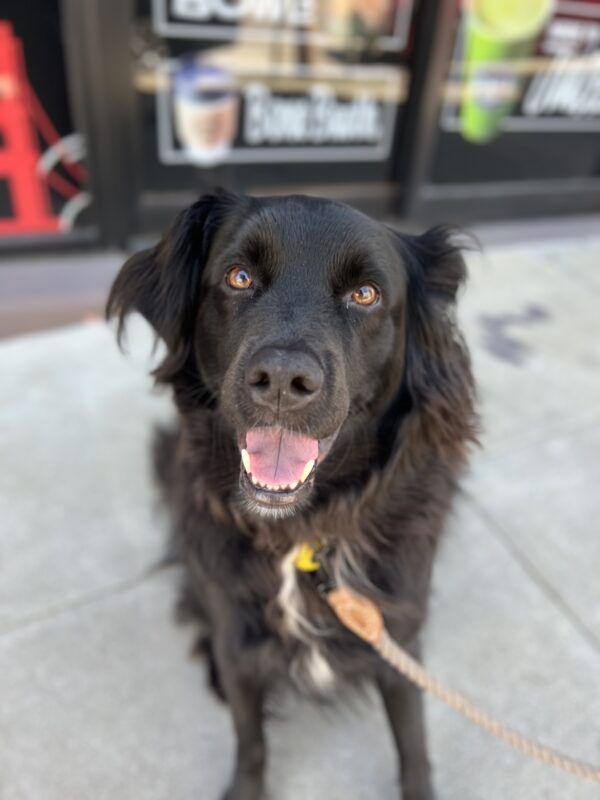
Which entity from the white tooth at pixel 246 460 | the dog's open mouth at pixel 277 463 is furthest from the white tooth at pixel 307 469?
the white tooth at pixel 246 460

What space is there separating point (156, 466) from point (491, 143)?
3.74 meters

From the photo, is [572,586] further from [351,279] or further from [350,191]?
[350,191]

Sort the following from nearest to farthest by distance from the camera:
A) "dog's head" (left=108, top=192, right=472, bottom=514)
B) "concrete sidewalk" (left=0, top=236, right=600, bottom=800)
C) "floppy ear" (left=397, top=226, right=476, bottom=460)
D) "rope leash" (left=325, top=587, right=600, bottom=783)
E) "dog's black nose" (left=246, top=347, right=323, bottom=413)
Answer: "dog's black nose" (left=246, top=347, right=323, bottom=413) → "dog's head" (left=108, top=192, right=472, bottom=514) → "rope leash" (left=325, top=587, right=600, bottom=783) → "floppy ear" (left=397, top=226, right=476, bottom=460) → "concrete sidewalk" (left=0, top=236, right=600, bottom=800)

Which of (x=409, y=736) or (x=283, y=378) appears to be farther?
(x=409, y=736)

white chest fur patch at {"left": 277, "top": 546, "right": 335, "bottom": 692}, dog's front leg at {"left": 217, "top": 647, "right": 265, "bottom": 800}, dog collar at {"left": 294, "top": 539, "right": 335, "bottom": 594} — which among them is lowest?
dog's front leg at {"left": 217, "top": 647, "right": 265, "bottom": 800}

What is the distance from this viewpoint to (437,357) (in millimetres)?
1718

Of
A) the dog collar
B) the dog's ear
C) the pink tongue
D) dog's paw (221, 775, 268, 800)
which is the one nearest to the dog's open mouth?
the pink tongue

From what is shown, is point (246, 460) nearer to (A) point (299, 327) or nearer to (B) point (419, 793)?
(A) point (299, 327)

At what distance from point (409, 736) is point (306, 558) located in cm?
56

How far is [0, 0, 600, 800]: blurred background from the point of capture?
1.96 meters

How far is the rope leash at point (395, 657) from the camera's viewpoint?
4.90ft

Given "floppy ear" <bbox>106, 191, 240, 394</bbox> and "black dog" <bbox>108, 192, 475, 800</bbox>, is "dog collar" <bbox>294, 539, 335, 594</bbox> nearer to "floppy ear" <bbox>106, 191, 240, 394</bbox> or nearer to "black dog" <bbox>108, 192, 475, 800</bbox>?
"black dog" <bbox>108, 192, 475, 800</bbox>

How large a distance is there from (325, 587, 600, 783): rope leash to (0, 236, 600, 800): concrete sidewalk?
17.5 inches

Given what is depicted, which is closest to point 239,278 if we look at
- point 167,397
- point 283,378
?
point 283,378
